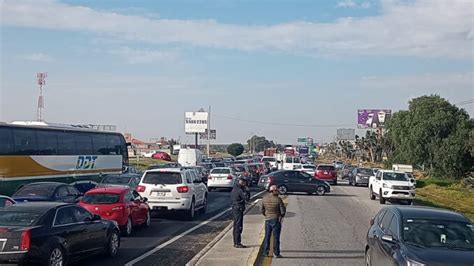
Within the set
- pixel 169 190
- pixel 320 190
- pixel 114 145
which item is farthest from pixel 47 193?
pixel 320 190

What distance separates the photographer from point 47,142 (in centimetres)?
2888

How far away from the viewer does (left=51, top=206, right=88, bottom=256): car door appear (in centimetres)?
1253

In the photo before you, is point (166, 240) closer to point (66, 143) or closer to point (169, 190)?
point (169, 190)

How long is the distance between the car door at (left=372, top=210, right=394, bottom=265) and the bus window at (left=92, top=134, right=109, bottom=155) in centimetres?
2466

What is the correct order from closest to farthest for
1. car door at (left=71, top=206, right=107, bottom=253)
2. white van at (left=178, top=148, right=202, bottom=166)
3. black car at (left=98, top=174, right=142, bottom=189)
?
car door at (left=71, top=206, right=107, bottom=253), black car at (left=98, top=174, right=142, bottom=189), white van at (left=178, top=148, right=202, bottom=166)

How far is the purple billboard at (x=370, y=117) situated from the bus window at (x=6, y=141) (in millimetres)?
105070

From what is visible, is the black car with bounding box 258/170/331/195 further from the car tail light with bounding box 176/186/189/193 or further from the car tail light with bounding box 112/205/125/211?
the car tail light with bounding box 112/205/125/211

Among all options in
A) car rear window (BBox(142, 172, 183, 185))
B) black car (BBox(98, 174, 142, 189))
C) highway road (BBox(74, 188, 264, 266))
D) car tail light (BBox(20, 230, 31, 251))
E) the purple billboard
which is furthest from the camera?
the purple billboard

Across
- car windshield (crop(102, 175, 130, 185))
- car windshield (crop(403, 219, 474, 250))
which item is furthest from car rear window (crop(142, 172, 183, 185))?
car windshield (crop(403, 219, 474, 250))

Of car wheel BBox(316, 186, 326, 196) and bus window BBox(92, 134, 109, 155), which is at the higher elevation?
bus window BBox(92, 134, 109, 155)

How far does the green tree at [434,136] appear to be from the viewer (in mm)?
68938

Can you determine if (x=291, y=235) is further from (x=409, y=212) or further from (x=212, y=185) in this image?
(x=212, y=185)

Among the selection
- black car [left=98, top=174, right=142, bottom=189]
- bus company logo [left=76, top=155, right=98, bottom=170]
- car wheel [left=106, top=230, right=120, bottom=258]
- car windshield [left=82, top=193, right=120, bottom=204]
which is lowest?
car wheel [left=106, top=230, right=120, bottom=258]

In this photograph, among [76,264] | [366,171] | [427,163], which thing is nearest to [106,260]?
[76,264]
